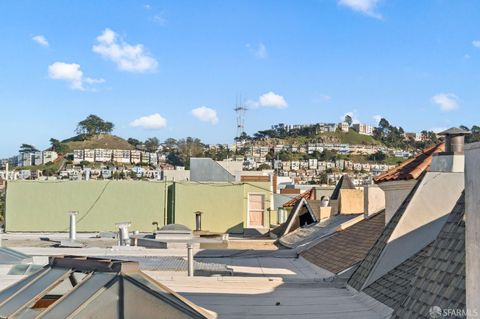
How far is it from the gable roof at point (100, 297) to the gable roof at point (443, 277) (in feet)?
9.24

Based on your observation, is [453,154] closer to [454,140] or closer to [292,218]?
[454,140]

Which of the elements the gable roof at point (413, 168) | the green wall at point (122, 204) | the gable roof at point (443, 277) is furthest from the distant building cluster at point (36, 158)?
the gable roof at point (443, 277)

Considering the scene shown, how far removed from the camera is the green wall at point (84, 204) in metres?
42.9

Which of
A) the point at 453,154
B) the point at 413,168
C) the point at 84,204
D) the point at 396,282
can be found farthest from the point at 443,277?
the point at 84,204

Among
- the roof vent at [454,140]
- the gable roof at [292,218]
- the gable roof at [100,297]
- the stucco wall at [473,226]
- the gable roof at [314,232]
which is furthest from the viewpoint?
the gable roof at [292,218]

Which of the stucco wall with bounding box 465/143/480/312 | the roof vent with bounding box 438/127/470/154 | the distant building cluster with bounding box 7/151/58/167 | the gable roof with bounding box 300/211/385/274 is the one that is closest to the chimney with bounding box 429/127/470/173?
the roof vent with bounding box 438/127/470/154

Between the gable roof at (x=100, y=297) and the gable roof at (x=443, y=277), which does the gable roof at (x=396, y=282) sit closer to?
the gable roof at (x=443, y=277)

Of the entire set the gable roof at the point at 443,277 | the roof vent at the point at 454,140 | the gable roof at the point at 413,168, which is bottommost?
the gable roof at the point at 443,277

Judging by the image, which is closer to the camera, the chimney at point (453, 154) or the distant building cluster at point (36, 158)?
the chimney at point (453, 154)

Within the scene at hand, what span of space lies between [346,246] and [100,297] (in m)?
11.8

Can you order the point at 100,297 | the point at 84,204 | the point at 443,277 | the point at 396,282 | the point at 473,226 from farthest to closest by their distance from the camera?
the point at 84,204 → the point at 396,282 → the point at 443,277 → the point at 473,226 → the point at 100,297

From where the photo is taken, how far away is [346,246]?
16859mm

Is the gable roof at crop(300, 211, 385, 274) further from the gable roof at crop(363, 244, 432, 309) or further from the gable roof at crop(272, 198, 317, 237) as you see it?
the gable roof at crop(272, 198, 317, 237)

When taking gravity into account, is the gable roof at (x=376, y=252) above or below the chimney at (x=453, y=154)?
below
